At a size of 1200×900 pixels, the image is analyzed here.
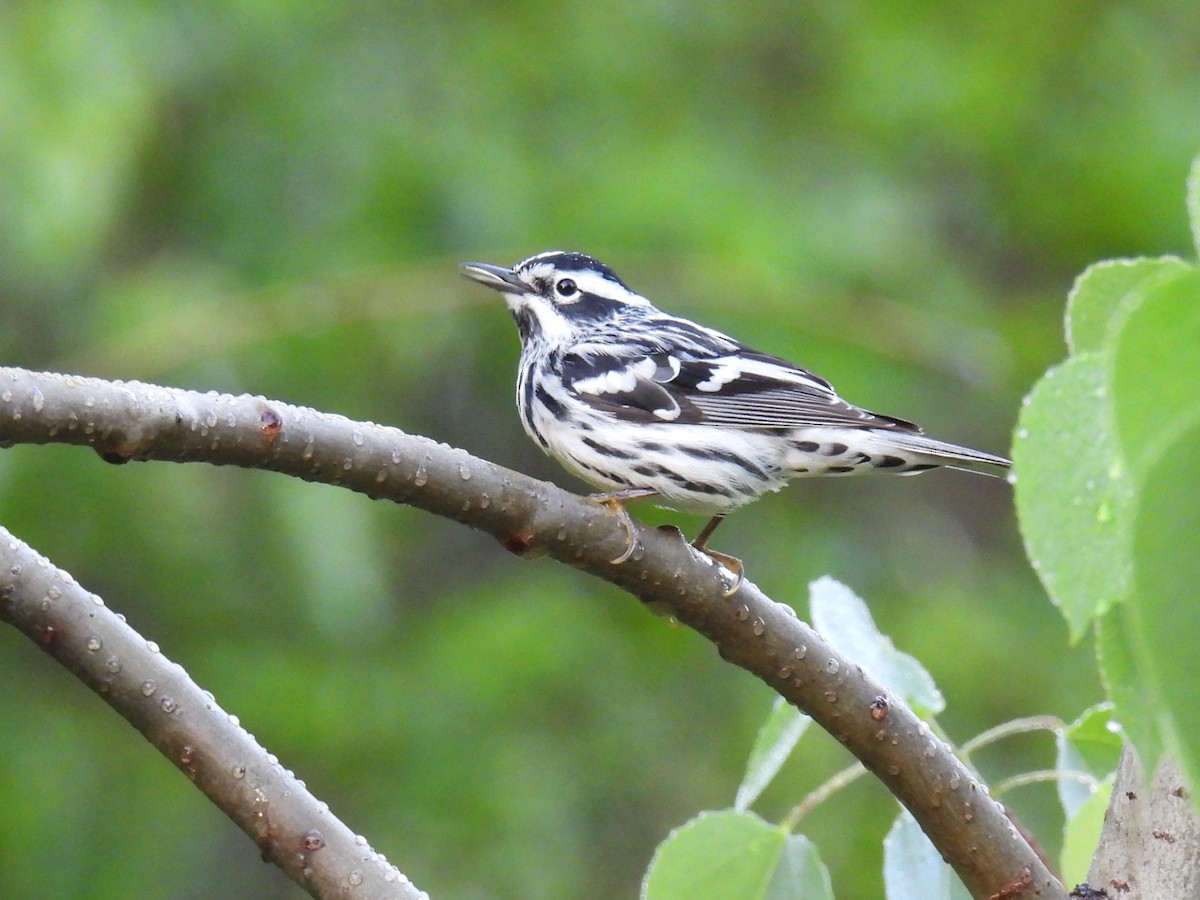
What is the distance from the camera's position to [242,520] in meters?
6.06

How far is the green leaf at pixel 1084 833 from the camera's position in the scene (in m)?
2.17

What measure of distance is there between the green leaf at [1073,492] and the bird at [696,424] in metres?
1.88

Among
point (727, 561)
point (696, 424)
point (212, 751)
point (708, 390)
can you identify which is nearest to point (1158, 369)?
point (212, 751)

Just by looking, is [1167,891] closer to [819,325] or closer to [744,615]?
[744,615]

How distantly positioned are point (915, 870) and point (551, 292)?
2.40 metres

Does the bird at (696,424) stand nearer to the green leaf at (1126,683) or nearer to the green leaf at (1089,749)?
the green leaf at (1089,749)

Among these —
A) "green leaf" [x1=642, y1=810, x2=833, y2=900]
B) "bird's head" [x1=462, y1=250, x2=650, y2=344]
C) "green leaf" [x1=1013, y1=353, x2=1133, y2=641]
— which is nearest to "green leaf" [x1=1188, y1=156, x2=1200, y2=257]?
"green leaf" [x1=1013, y1=353, x2=1133, y2=641]

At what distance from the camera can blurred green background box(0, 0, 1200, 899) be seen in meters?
5.77

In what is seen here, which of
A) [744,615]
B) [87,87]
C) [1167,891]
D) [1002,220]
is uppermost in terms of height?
[1002,220]

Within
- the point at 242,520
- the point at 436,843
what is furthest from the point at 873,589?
the point at 242,520

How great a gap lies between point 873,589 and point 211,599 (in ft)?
10.3

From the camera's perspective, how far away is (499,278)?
4.25m

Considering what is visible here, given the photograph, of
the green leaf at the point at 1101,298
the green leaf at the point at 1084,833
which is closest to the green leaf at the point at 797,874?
the green leaf at the point at 1084,833

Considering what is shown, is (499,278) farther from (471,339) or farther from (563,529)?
(471,339)
